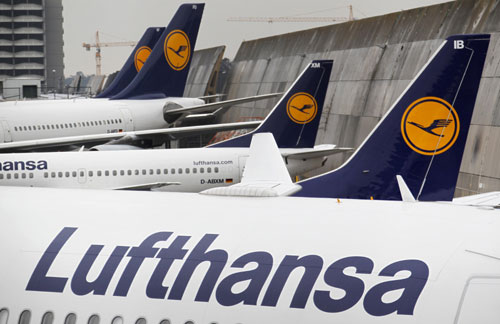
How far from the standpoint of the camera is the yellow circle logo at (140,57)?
50975 mm

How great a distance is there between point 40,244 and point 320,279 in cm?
308

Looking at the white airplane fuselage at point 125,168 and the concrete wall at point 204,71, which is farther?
the concrete wall at point 204,71

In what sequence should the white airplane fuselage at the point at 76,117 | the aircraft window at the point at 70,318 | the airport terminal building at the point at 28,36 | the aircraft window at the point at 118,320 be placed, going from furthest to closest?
the airport terminal building at the point at 28,36
the white airplane fuselage at the point at 76,117
the aircraft window at the point at 70,318
the aircraft window at the point at 118,320

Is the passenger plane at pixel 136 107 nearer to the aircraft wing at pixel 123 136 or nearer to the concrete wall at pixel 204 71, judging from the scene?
the aircraft wing at pixel 123 136

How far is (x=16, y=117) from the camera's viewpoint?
3597 centimetres

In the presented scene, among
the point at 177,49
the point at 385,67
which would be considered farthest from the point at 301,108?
the point at 177,49

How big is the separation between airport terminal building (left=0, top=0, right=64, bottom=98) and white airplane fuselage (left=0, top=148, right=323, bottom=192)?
6335 inches

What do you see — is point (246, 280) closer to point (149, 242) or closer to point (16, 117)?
point (149, 242)

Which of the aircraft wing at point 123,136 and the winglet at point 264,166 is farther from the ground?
the winglet at point 264,166

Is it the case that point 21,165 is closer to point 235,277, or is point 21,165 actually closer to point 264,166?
point 264,166

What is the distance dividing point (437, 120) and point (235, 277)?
946 cm

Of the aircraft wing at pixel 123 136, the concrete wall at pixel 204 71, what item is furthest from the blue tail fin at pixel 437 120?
the concrete wall at pixel 204 71

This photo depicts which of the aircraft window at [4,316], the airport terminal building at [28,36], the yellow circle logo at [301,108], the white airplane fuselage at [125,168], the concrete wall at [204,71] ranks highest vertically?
the airport terminal building at [28,36]

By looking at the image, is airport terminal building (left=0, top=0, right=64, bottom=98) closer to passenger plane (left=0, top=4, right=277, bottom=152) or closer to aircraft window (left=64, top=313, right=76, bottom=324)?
passenger plane (left=0, top=4, right=277, bottom=152)
